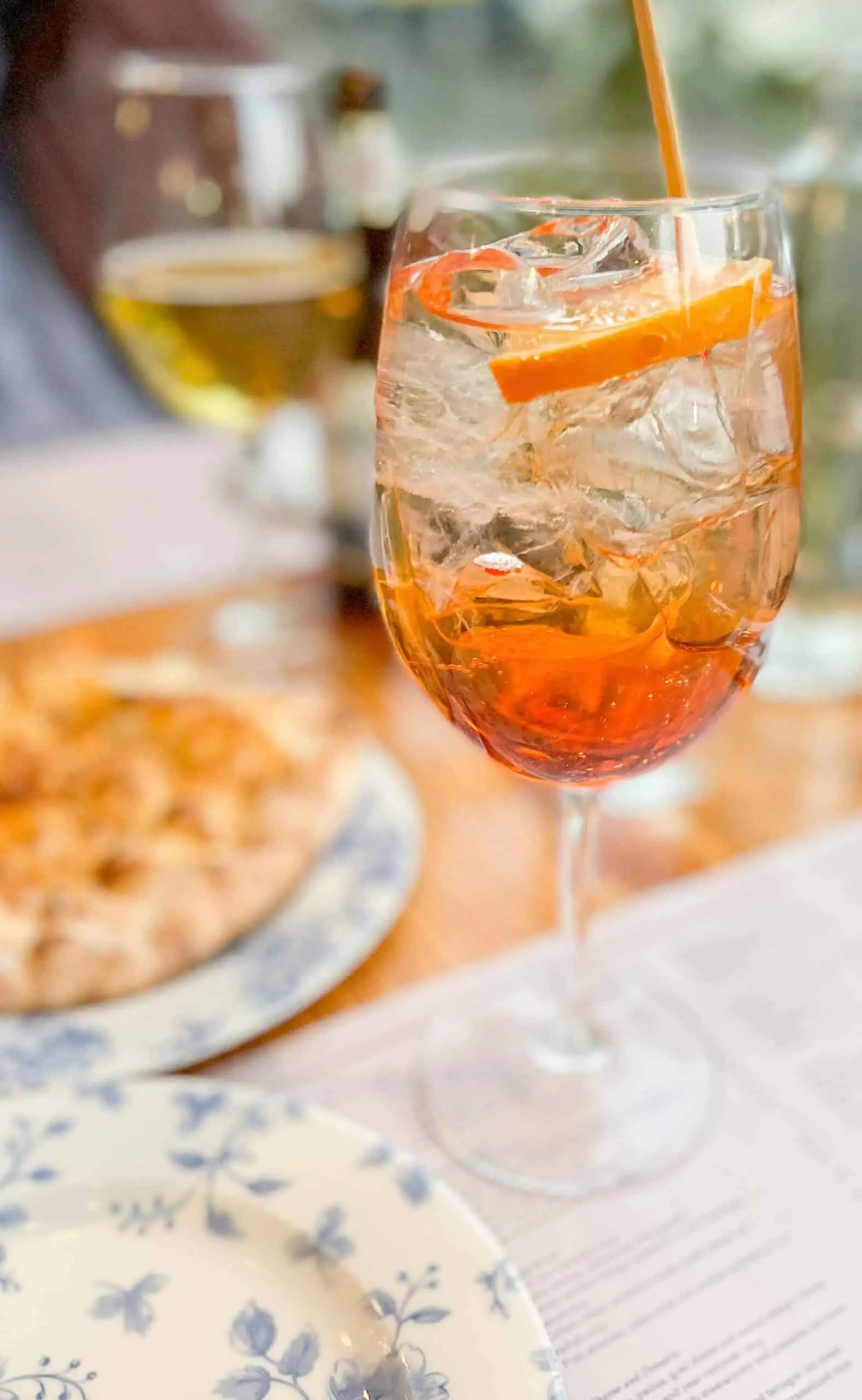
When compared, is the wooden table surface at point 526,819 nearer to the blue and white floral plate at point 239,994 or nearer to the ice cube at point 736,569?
the blue and white floral plate at point 239,994

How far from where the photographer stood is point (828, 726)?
1.06m

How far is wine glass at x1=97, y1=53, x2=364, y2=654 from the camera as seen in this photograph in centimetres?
115

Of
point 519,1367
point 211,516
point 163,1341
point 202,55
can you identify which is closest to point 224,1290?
point 163,1341

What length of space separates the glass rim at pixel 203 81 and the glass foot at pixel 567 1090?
34.6 inches

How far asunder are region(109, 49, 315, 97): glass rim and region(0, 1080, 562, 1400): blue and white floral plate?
93cm

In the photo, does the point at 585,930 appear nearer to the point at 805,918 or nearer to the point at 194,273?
the point at 805,918

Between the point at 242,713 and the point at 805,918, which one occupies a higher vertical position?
the point at 242,713

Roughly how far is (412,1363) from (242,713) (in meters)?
0.53

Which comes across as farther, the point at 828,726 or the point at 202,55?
the point at 202,55

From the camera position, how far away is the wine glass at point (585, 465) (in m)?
0.52

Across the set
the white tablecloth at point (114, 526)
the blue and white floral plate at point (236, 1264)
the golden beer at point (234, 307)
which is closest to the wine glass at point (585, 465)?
the blue and white floral plate at point (236, 1264)

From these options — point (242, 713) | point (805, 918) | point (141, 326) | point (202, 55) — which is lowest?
point (805, 918)

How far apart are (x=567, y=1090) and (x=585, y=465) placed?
401 millimetres

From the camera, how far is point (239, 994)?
74 centimetres
